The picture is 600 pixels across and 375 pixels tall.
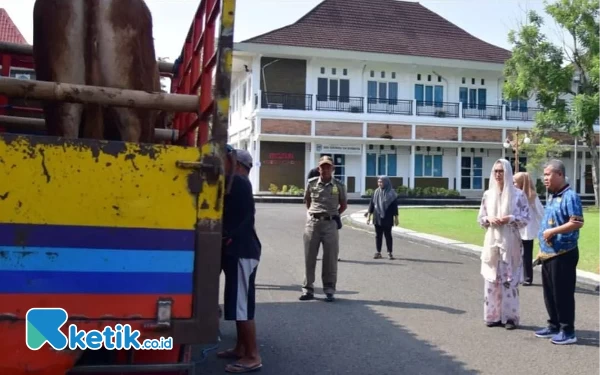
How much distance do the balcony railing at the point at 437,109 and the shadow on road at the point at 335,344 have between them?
32453 mm

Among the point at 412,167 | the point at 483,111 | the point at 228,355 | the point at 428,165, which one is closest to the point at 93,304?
the point at 228,355

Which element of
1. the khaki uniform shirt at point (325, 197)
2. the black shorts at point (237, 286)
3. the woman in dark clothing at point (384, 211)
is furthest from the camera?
the woman in dark clothing at point (384, 211)

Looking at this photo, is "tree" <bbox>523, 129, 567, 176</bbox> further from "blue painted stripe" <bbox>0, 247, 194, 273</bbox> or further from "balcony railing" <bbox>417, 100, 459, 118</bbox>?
"blue painted stripe" <bbox>0, 247, 194, 273</bbox>

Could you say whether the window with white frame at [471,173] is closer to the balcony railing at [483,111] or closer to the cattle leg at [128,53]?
the balcony railing at [483,111]

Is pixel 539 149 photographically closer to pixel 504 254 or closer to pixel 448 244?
pixel 448 244

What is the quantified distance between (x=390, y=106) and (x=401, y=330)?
33.0 m

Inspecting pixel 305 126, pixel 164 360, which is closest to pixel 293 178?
pixel 305 126

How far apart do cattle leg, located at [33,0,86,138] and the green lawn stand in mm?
9343

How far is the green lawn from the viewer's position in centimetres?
1172

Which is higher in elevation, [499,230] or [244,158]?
[244,158]

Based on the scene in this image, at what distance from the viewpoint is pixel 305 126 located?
3569cm

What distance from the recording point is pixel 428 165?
39938 mm

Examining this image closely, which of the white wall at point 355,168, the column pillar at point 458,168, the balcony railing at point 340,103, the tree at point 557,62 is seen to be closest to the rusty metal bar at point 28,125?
the tree at point 557,62

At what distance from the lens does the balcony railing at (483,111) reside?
131 feet
